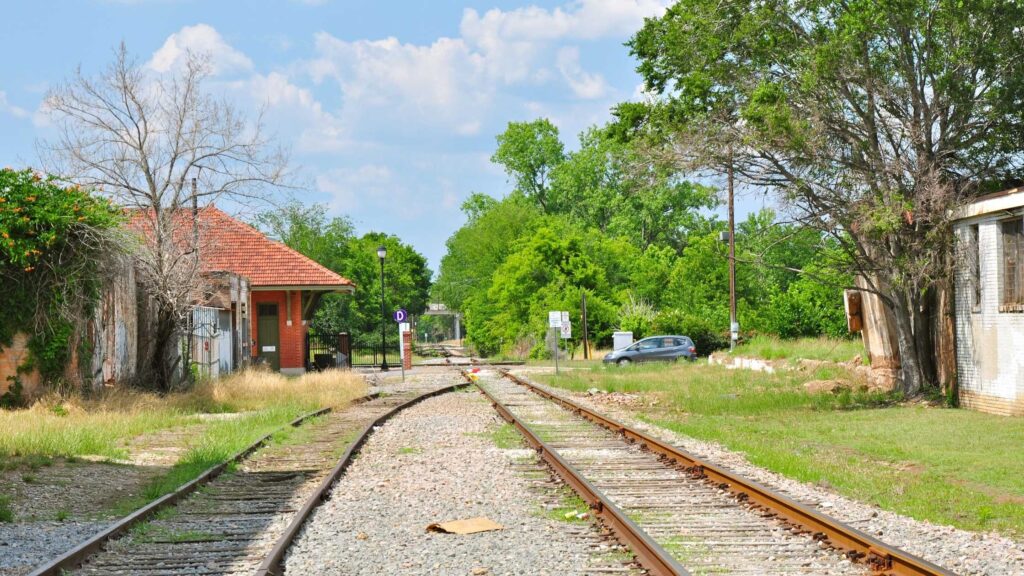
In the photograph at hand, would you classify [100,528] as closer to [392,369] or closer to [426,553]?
[426,553]

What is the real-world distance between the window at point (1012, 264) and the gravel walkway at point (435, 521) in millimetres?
9162

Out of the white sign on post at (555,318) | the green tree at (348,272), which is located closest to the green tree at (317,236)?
the green tree at (348,272)

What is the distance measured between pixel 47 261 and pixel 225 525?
39.7 feet

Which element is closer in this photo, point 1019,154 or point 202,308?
point 1019,154

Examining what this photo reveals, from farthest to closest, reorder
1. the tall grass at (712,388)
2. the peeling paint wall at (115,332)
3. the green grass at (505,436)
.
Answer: the tall grass at (712,388) < the peeling paint wall at (115,332) < the green grass at (505,436)

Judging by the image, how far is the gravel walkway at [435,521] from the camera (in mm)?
7699

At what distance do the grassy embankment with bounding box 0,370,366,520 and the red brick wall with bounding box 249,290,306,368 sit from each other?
1220 cm

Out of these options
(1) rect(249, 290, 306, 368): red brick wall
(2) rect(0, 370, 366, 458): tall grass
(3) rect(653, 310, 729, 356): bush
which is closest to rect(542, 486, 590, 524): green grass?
(2) rect(0, 370, 366, 458): tall grass

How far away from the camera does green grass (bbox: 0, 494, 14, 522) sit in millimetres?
9792

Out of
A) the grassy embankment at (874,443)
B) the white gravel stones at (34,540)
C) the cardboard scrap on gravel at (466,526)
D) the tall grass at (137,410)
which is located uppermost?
the tall grass at (137,410)

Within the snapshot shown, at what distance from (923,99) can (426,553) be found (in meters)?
15.7

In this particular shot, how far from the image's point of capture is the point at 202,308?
2833cm

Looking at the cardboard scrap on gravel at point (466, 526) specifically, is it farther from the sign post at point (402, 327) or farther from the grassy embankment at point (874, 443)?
the sign post at point (402, 327)

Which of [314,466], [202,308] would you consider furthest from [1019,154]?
[202,308]
